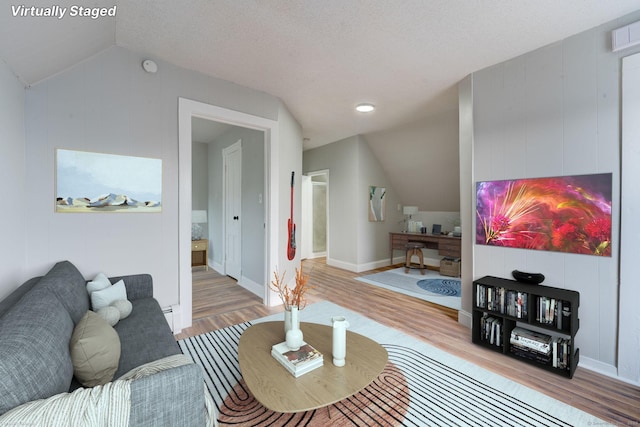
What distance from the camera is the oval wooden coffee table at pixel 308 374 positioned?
50.9 inches

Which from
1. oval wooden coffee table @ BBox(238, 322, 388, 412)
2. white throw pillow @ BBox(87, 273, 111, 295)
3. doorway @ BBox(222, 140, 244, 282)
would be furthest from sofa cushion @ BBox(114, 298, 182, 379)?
doorway @ BBox(222, 140, 244, 282)

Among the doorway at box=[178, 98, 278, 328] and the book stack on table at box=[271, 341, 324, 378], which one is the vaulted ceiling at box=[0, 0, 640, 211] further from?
the book stack on table at box=[271, 341, 324, 378]

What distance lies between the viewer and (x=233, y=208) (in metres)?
4.72

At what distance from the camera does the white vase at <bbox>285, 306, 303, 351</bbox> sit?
1.66 m

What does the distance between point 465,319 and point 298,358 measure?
206cm

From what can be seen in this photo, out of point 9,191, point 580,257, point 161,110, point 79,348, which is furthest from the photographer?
point 161,110

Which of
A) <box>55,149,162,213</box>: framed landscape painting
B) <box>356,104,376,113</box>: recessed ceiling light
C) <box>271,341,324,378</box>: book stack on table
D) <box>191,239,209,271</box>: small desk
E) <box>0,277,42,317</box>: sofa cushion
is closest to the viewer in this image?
<box>0,277,42,317</box>: sofa cushion

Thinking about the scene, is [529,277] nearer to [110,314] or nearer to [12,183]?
[110,314]

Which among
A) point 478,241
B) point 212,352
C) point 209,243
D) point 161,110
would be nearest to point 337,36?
point 161,110

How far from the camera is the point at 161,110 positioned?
2.62 metres

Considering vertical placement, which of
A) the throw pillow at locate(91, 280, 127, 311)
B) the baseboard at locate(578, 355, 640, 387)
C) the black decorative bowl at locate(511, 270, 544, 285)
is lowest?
the baseboard at locate(578, 355, 640, 387)

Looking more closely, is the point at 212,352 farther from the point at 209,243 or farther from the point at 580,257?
the point at 209,243

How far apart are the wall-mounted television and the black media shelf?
14.7 inches

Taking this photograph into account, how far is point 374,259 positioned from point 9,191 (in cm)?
498
